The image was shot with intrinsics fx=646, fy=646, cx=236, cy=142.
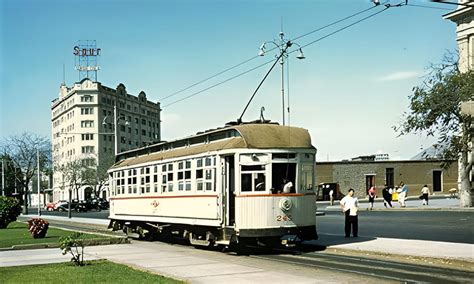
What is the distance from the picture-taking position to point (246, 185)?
18.5m

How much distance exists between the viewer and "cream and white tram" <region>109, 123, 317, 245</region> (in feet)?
60.2

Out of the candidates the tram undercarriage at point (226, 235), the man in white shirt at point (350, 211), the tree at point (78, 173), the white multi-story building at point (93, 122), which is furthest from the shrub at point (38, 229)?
the white multi-story building at point (93, 122)

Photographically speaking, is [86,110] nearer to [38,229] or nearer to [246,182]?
[38,229]

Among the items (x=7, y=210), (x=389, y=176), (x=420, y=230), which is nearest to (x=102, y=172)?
(x=389, y=176)

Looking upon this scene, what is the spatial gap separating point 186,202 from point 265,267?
6.35m

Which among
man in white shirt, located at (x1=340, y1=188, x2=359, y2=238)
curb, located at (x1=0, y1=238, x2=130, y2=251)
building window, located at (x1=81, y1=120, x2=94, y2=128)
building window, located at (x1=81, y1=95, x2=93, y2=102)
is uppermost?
building window, located at (x1=81, y1=95, x2=93, y2=102)

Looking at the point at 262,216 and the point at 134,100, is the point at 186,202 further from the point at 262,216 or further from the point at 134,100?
the point at 134,100

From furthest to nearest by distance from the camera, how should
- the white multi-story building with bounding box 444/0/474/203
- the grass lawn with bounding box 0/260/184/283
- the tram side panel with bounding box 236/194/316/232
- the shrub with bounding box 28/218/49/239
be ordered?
the white multi-story building with bounding box 444/0/474/203 < the shrub with bounding box 28/218/49/239 < the tram side panel with bounding box 236/194/316/232 < the grass lawn with bounding box 0/260/184/283

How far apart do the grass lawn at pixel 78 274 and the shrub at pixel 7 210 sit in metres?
22.4

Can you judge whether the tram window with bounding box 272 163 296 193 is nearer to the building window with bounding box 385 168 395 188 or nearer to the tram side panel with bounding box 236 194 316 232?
the tram side panel with bounding box 236 194 316 232

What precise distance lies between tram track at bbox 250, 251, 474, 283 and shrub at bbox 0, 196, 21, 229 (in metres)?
23.0

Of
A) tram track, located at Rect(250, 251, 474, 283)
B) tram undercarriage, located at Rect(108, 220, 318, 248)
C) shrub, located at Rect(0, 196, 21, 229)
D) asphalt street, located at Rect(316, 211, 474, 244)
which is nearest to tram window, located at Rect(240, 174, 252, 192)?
tram undercarriage, located at Rect(108, 220, 318, 248)

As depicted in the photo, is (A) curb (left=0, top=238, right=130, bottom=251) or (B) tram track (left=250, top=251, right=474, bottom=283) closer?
(B) tram track (left=250, top=251, right=474, bottom=283)

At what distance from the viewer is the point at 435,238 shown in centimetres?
2209
